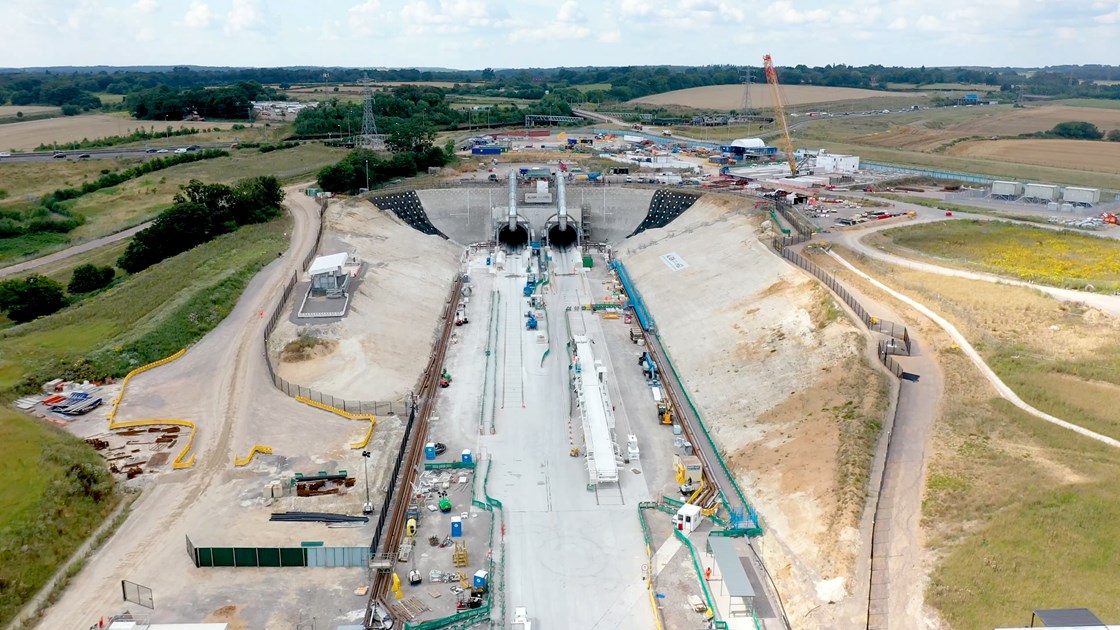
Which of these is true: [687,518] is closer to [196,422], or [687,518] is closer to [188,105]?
[196,422]

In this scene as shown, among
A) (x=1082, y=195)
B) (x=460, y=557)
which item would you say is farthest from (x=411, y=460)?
(x=1082, y=195)

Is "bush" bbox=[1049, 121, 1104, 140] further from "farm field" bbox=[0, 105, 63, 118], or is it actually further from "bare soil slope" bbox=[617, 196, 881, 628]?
"farm field" bbox=[0, 105, 63, 118]

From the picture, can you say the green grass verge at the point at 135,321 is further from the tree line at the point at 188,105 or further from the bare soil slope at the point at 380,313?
the tree line at the point at 188,105

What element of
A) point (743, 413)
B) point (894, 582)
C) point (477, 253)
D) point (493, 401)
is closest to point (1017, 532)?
point (894, 582)

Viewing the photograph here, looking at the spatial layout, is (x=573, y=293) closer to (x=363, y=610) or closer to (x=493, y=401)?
(x=493, y=401)

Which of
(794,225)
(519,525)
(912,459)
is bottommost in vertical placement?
(519,525)

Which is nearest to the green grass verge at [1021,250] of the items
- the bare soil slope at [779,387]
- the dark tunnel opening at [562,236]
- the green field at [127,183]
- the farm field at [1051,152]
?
the bare soil slope at [779,387]

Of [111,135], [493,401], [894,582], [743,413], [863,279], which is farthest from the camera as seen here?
[111,135]
